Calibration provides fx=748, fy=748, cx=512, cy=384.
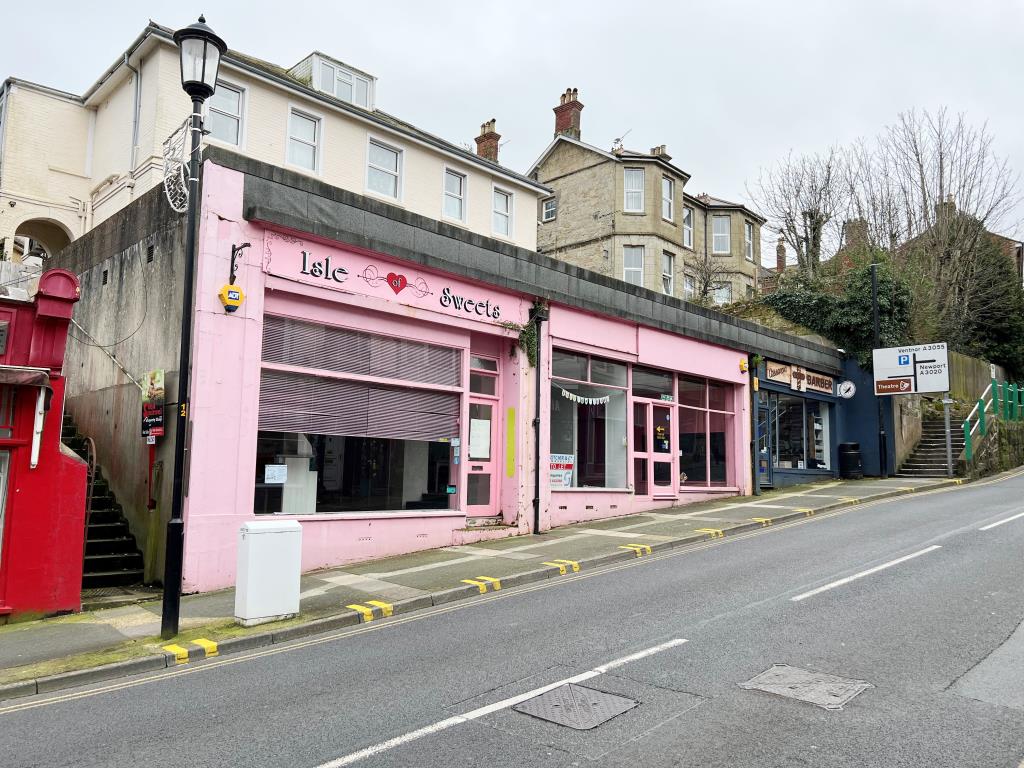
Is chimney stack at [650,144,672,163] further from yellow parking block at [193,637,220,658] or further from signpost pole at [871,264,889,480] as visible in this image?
yellow parking block at [193,637,220,658]

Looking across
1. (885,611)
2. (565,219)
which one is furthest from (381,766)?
(565,219)

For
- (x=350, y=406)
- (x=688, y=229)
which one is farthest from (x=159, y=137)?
(x=688, y=229)

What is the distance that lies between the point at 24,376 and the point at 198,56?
412cm

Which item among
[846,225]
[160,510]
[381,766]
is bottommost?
[381,766]

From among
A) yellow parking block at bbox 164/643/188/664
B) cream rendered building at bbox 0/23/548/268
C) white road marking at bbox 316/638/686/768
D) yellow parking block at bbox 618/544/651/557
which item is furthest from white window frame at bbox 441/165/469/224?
white road marking at bbox 316/638/686/768

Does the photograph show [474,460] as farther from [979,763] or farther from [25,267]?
[25,267]

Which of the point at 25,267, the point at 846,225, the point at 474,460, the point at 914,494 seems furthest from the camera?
the point at 846,225

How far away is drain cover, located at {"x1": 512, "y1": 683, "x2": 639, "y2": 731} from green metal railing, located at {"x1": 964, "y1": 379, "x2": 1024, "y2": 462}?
929 inches

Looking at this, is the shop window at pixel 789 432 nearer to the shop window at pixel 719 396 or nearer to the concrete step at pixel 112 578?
the shop window at pixel 719 396

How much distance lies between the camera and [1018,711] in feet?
16.7

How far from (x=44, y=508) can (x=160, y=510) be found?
1780 mm

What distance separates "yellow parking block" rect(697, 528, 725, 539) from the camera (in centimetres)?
1363

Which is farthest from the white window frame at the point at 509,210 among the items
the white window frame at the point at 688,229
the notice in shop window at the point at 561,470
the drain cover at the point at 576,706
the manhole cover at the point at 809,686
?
the drain cover at the point at 576,706

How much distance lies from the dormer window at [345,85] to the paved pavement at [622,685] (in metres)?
17.6
